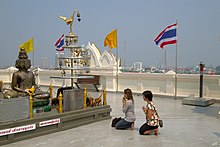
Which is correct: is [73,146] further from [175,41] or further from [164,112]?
[175,41]

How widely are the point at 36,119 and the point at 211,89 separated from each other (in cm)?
862

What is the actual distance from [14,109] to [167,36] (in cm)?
909

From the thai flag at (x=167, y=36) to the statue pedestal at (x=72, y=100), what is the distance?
22.6ft

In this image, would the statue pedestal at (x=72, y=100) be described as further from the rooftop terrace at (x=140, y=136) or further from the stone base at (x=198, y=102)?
the stone base at (x=198, y=102)

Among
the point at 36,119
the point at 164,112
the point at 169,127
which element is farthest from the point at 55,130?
the point at 164,112

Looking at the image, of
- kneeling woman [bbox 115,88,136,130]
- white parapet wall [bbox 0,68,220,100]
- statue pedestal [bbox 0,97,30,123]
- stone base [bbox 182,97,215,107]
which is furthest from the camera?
white parapet wall [bbox 0,68,220,100]

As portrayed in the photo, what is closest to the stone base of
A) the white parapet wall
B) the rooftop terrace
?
the white parapet wall

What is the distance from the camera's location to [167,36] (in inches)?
508

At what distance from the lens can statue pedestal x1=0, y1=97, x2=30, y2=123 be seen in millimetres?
5590

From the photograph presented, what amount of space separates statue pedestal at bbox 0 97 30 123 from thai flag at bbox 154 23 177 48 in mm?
8605

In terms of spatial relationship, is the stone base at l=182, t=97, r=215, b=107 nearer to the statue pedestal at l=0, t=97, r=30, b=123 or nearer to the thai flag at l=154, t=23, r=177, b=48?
the thai flag at l=154, t=23, r=177, b=48

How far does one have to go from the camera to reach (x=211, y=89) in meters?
11.9

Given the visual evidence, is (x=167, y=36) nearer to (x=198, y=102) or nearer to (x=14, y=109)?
(x=198, y=102)

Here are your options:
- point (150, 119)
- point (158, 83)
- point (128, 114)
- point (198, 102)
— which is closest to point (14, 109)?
point (128, 114)
